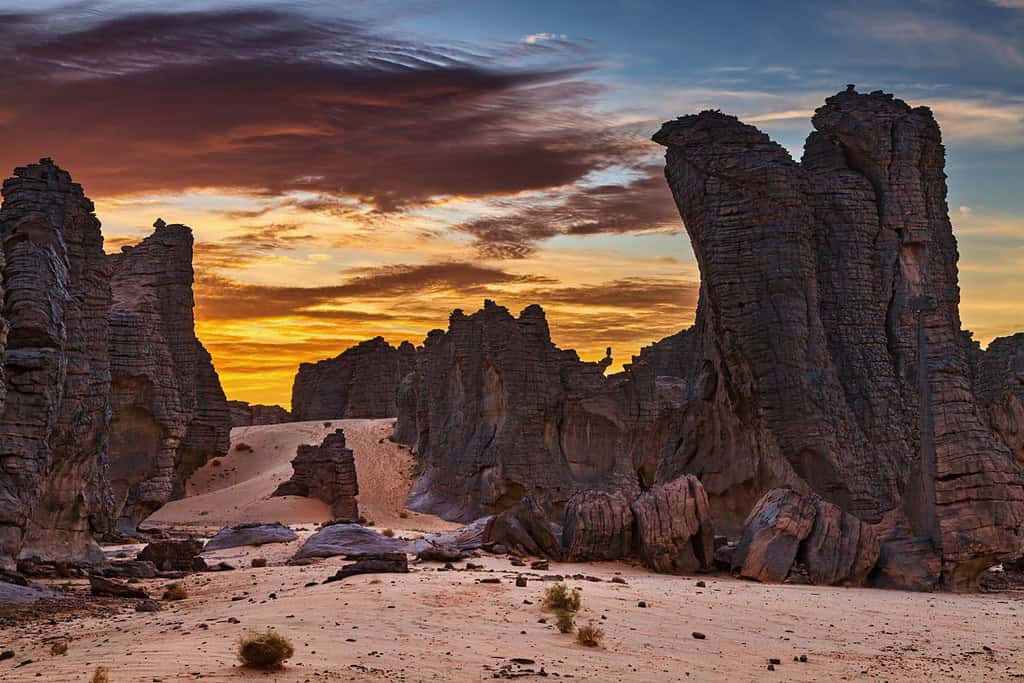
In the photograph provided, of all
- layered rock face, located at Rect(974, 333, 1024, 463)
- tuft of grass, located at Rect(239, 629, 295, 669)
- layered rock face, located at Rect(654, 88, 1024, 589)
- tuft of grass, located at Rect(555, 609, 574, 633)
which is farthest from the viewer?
layered rock face, located at Rect(974, 333, 1024, 463)

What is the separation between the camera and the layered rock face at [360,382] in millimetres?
73812

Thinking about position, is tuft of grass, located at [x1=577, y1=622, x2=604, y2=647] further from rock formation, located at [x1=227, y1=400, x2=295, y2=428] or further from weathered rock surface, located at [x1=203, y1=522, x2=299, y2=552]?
rock formation, located at [x1=227, y1=400, x2=295, y2=428]

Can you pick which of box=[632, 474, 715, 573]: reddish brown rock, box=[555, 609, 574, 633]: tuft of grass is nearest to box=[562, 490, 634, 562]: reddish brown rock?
box=[632, 474, 715, 573]: reddish brown rock

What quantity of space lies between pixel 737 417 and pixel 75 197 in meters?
17.2

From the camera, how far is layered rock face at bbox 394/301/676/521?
4450cm

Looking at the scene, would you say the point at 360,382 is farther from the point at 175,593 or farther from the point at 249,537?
the point at 175,593

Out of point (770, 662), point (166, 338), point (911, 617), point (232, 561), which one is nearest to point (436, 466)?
point (166, 338)

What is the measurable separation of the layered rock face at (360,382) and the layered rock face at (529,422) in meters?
23.3

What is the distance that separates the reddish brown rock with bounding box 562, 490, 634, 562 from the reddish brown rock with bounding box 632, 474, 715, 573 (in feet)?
0.84

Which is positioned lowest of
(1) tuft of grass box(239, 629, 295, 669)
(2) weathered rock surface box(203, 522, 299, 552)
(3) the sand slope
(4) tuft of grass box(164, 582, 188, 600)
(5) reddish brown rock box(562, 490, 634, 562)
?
(3) the sand slope

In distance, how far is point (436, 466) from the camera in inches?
2003

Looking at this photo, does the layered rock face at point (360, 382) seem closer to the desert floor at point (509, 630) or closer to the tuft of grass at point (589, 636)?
the desert floor at point (509, 630)

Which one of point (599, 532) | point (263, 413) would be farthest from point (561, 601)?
point (263, 413)

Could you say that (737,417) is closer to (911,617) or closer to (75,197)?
(911,617)
